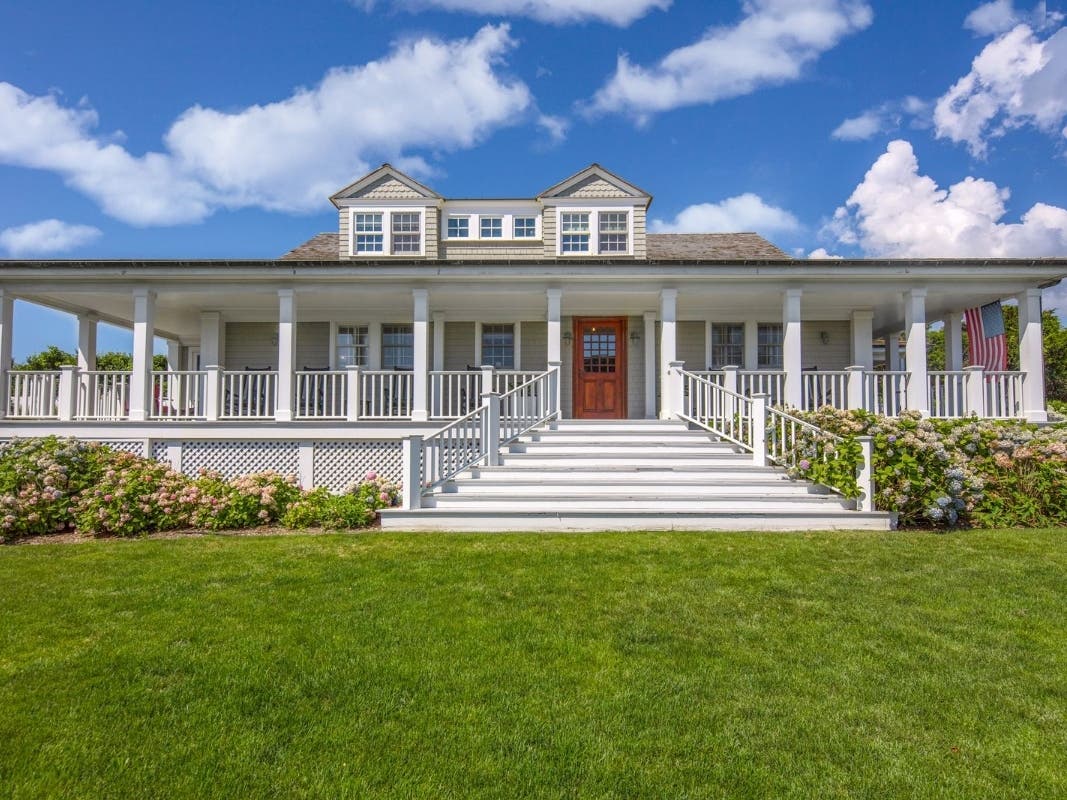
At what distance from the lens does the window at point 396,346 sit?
1416cm

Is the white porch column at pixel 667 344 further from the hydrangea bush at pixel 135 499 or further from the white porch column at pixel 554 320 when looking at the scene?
the hydrangea bush at pixel 135 499

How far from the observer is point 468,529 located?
720cm

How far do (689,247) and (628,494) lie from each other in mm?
9596

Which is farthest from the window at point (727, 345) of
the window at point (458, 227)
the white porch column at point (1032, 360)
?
the window at point (458, 227)

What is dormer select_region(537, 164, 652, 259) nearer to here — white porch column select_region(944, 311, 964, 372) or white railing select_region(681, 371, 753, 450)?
white railing select_region(681, 371, 753, 450)

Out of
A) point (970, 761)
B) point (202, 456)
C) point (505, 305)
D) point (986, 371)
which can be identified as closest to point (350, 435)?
point (202, 456)

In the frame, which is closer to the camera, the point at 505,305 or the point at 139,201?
the point at 505,305

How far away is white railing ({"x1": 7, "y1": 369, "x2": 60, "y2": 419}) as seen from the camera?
417 inches

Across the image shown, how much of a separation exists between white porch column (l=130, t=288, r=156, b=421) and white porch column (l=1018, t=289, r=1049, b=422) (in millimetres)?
15955

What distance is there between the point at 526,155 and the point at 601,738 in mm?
19246

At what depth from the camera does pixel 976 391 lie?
10258mm

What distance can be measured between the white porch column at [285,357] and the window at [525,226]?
5.87 meters

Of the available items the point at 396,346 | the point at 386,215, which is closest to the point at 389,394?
the point at 396,346

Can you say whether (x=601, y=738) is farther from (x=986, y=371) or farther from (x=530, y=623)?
(x=986, y=371)
